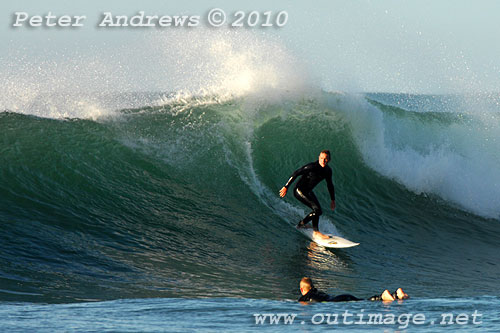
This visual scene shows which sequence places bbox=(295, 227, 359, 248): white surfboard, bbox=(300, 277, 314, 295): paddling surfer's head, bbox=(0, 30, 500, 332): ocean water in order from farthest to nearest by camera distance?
bbox=(295, 227, 359, 248): white surfboard → bbox=(300, 277, 314, 295): paddling surfer's head → bbox=(0, 30, 500, 332): ocean water

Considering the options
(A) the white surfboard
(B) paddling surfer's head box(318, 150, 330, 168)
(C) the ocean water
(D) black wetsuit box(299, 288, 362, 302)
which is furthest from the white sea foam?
(D) black wetsuit box(299, 288, 362, 302)

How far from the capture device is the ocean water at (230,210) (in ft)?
23.4

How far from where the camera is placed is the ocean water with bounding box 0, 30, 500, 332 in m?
7.12

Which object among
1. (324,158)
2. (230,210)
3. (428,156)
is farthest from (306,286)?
(428,156)

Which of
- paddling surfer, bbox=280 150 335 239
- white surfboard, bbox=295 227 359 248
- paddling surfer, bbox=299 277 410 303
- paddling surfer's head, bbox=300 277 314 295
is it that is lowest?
paddling surfer, bbox=299 277 410 303

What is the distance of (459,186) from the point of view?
50.0ft

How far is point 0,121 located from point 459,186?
9762 mm

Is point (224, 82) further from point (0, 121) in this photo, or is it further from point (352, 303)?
point (352, 303)

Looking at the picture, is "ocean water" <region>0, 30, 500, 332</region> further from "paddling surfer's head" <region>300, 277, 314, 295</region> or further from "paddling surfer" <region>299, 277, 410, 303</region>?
"paddling surfer's head" <region>300, 277, 314, 295</region>

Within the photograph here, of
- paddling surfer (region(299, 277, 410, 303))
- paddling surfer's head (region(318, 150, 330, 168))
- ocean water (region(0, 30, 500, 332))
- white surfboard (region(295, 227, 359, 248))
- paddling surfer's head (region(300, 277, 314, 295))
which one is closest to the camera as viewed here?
ocean water (region(0, 30, 500, 332))

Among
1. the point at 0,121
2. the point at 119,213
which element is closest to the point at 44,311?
the point at 119,213

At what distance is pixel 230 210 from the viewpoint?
11.3 m

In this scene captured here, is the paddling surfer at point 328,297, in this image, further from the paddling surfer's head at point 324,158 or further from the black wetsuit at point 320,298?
the paddling surfer's head at point 324,158

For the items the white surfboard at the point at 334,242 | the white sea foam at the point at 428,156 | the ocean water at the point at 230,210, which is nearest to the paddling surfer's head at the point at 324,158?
the white surfboard at the point at 334,242
